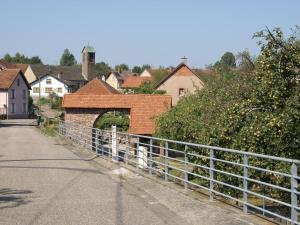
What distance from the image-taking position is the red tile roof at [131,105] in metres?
41.4

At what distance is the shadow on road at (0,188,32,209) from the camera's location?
1017cm

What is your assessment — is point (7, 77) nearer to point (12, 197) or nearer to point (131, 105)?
point (131, 105)

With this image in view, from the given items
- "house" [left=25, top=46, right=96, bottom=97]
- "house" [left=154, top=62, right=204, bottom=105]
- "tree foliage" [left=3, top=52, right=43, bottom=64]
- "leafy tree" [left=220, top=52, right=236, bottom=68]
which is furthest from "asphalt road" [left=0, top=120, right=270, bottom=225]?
"tree foliage" [left=3, top=52, right=43, bottom=64]

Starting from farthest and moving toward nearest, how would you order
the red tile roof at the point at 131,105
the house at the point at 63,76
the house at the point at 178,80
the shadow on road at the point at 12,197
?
the house at the point at 63,76
the house at the point at 178,80
the red tile roof at the point at 131,105
the shadow on road at the point at 12,197

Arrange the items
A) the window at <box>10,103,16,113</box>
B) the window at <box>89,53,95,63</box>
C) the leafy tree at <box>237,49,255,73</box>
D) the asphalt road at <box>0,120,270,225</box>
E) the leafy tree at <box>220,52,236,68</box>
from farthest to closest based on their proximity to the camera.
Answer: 1. the window at <box>89,53,95,63</box>
2. the window at <box>10,103,16,113</box>
3. the leafy tree at <box>220,52,236,68</box>
4. the leafy tree at <box>237,49,255,73</box>
5. the asphalt road at <box>0,120,270,225</box>

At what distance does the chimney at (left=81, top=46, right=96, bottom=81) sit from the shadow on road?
101 metres

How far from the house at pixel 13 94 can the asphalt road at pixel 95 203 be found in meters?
63.5

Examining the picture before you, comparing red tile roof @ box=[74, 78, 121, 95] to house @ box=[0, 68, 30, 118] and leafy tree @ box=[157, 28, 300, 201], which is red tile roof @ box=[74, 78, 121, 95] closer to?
house @ box=[0, 68, 30, 118]

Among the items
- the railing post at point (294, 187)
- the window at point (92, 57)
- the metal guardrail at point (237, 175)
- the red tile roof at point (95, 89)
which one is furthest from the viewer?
the window at point (92, 57)

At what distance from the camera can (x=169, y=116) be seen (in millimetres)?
26797

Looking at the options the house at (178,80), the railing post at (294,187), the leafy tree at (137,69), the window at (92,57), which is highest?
the leafy tree at (137,69)

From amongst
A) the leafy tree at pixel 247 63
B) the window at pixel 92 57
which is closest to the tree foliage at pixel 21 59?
the window at pixel 92 57

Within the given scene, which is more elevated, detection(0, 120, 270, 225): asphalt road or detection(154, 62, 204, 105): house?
detection(154, 62, 204, 105): house

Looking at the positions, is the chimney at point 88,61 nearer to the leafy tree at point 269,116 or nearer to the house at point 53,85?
the house at point 53,85
